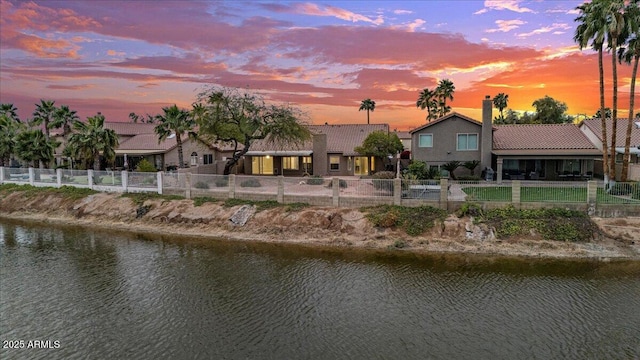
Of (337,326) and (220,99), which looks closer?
(337,326)

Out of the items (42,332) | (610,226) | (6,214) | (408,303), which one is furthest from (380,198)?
(6,214)

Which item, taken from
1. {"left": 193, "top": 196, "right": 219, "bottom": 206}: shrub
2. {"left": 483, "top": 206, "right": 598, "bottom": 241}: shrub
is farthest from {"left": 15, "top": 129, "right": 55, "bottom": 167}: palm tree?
{"left": 483, "top": 206, "right": 598, "bottom": 241}: shrub

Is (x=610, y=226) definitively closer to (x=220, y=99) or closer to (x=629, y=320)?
(x=629, y=320)

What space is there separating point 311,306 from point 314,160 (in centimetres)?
2739

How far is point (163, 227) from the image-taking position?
2738 cm

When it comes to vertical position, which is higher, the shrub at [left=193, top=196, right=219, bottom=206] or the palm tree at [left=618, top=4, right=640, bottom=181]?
the palm tree at [left=618, top=4, right=640, bottom=181]

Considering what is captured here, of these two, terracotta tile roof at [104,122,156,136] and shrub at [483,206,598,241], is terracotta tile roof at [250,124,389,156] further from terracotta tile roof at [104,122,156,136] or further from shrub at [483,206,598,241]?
shrub at [483,206,598,241]

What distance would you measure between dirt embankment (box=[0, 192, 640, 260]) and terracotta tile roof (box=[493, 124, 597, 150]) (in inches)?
513

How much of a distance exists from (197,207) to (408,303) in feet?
59.3

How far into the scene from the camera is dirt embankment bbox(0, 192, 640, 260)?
21281 mm

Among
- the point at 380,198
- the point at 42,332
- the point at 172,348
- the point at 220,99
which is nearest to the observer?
the point at 172,348

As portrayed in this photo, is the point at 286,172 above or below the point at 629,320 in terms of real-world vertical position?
above

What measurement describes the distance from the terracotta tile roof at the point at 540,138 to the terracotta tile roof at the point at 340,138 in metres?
13.2

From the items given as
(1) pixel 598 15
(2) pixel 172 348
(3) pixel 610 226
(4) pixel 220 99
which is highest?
(1) pixel 598 15
